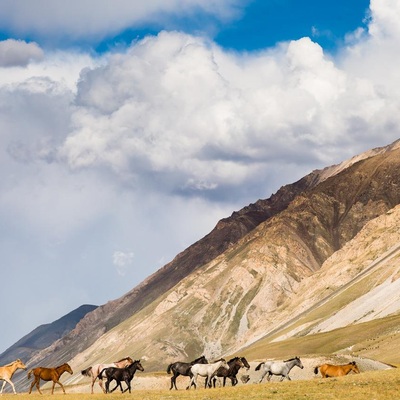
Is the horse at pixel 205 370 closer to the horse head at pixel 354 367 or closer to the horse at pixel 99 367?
the horse at pixel 99 367

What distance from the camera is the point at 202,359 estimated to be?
184 ft

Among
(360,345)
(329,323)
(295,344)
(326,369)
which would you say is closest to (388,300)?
(329,323)

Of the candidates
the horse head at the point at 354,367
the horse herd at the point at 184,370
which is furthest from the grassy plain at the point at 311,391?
the horse head at the point at 354,367

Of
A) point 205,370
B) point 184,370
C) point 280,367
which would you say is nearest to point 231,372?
point 205,370

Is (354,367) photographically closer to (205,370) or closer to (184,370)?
(205,370)

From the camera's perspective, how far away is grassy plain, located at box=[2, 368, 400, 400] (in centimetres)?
3809

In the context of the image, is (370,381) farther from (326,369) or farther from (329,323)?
(329,323)

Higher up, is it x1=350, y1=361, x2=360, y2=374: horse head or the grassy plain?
the grassy plain

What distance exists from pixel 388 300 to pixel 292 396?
148 m

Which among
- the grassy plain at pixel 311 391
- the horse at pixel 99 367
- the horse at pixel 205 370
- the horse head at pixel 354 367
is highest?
the horse at pixel 99 367

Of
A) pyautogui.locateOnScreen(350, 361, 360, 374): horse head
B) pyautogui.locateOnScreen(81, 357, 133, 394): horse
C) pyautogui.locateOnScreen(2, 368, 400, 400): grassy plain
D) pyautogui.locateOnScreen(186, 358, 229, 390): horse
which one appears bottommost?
pyautogui.locateOnScreen(350, 361, 360, 374): horse head

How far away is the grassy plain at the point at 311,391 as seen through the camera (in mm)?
38094

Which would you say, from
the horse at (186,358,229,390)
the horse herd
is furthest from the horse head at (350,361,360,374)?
the horse at (186,358,229,390)

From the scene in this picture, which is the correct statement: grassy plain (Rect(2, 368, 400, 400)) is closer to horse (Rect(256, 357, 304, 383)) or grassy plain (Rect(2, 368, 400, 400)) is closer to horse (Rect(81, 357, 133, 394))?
horse (Rect(81, 357, 133, 394))
